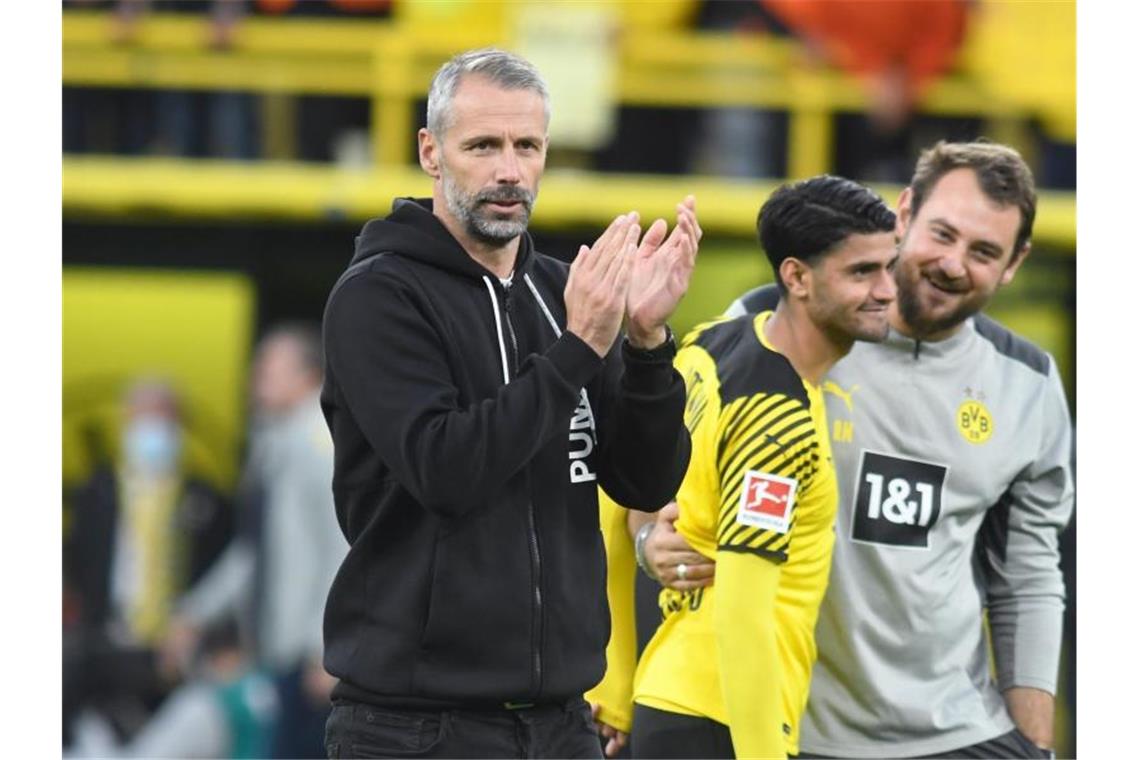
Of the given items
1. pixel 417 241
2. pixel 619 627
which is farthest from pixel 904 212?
pixel 417 241

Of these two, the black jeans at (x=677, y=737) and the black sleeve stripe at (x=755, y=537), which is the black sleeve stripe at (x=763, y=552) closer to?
the black sleeve stripe at (x=755, y=537)

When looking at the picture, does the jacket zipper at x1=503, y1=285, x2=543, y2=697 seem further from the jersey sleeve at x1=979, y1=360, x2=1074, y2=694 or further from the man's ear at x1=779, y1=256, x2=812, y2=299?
the jersey sleeve at x1=979, y1=360, x2=1074, y2=694

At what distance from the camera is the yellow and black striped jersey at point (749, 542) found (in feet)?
11.6

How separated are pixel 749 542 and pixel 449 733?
2.31 ft

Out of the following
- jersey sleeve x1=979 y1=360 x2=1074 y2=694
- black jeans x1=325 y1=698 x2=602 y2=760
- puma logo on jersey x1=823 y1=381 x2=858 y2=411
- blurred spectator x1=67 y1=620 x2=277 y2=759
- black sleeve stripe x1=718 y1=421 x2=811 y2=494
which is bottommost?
blurred spectator x1=67 y1=620 x2=277 y2=759

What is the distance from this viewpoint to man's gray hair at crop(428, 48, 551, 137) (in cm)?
316

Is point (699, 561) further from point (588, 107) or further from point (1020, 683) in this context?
point (588, 107)

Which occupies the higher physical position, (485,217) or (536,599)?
(485,217)

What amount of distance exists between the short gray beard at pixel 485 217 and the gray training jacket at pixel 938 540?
1016mm

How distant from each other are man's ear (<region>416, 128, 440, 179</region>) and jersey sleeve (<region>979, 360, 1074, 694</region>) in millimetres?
1451

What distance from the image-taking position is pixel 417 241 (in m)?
3.15

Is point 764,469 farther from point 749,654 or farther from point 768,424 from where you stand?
point 749,654

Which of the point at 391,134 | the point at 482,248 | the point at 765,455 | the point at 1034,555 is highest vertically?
the point at 391,134

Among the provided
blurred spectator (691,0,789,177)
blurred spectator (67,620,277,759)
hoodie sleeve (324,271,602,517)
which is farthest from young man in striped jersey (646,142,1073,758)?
blurred spectator (691,0,789,177)
